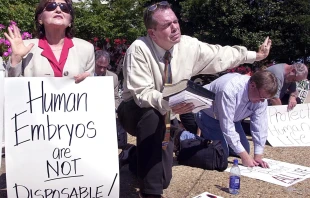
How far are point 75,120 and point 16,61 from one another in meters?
0.54

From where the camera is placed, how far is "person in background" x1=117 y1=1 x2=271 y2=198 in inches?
115

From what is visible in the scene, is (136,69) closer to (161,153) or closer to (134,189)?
(161,153)

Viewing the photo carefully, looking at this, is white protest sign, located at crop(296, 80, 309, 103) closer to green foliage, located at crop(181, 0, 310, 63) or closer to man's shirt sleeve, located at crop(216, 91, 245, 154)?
man's shirt sleeve, located at crop(216, 91, 245, 154)

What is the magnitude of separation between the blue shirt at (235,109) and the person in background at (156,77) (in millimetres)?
560

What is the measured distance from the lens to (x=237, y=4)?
18.4 m

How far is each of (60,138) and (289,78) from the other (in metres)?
3.97

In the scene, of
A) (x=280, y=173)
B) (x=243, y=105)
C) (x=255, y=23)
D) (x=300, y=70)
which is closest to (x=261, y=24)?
(x=255, y=23)

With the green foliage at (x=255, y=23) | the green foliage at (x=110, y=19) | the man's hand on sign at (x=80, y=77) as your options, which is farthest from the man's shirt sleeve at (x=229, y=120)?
the green foliage at (x=255, y=23)

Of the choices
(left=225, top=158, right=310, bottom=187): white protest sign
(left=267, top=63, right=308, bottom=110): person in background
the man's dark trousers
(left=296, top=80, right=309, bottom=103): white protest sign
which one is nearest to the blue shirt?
(left=225, top=158, right=310, bottom=187): white protest sign

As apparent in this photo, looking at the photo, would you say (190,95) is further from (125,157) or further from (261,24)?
(261,24)

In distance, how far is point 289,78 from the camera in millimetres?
5777

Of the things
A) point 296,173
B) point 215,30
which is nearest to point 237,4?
point 215,30

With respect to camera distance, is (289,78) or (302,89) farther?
(302,89)

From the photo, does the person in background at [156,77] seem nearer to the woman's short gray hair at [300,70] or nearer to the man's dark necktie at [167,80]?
the man's dark necktie at [167,80]
